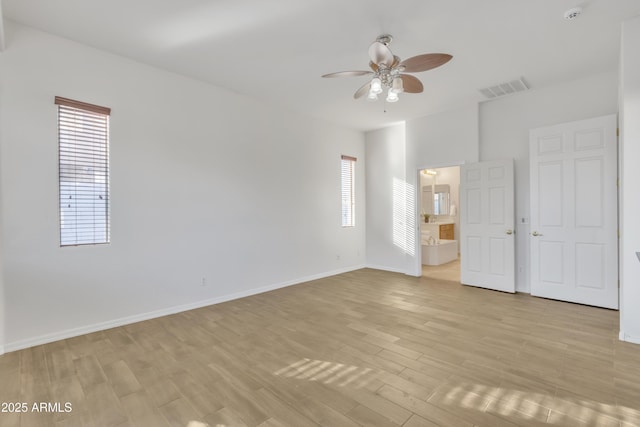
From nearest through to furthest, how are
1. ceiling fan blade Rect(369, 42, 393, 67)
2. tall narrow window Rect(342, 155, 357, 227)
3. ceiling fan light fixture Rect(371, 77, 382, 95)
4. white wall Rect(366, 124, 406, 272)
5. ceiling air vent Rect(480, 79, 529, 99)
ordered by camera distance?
1. ceiling fan blade Rect(369, 42, 393, 67)
2. ceiling fan light fixture Rect(371, 77, 382, 95)
3. ceiling air vent Rect(480, 79, 529, 99)
4. white wall Rect(366, 124, 406, 272)
5. tall narrow window Rect(342, 155, 357, 227)

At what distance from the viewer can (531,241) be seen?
14.8ft

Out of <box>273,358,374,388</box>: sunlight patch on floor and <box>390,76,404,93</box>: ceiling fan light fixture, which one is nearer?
<box>273,358,374,388</box>: sunlight patch on floor

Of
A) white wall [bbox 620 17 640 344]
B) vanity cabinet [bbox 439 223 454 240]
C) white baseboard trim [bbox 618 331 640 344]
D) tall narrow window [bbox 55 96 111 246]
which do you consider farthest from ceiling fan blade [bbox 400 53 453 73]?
vanity cabinet [bbox 439 223 454 240]

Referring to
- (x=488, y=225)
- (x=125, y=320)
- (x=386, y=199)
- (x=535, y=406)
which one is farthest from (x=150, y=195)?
Result: (x=488, y=225)

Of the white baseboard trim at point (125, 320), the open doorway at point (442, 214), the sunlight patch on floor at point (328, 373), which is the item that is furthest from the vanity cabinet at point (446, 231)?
the sunlight patch on floor at point (328, 373)

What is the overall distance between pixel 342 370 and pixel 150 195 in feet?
9.95

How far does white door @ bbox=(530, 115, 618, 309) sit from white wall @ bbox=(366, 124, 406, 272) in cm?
235

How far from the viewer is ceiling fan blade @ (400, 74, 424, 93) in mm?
3170

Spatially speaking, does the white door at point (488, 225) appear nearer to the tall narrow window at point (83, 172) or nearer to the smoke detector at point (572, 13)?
the smoke detector at point (572, 13)

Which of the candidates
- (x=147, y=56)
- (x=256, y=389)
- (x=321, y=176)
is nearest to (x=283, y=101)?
(x=321, y=176)

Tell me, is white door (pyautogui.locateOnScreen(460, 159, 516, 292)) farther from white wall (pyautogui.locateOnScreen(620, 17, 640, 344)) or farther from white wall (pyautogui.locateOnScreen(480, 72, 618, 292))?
white wall (pyautogui.locateOnScreen(620, 17, 640, 344))

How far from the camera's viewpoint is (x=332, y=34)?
3098 mm

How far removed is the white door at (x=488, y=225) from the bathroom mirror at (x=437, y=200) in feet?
14.2

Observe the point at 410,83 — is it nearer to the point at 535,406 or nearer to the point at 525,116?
the point at 525,116
